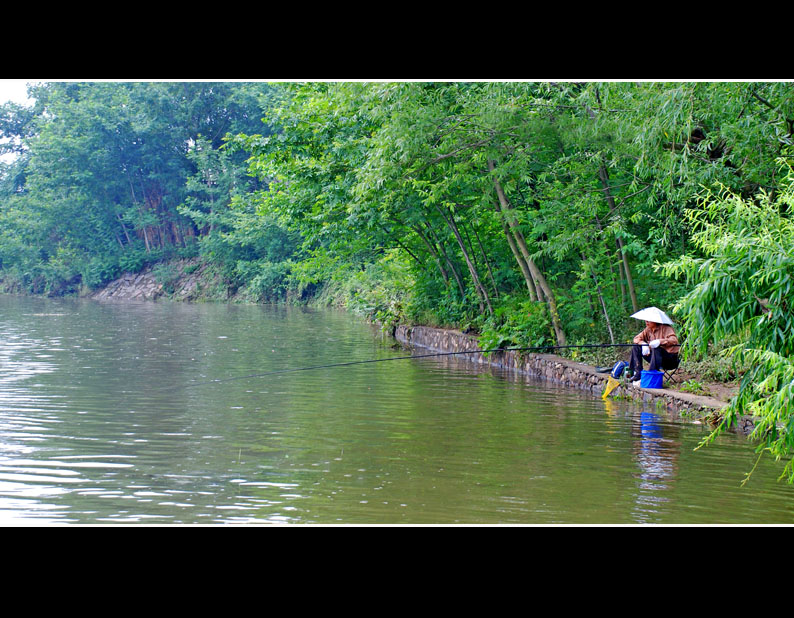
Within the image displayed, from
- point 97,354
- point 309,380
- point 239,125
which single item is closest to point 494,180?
point 309,380

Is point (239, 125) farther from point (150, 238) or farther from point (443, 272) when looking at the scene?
point (443, 272)

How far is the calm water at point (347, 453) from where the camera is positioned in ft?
20.7

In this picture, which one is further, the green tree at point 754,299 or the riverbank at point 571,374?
the riverbank at point 571,374

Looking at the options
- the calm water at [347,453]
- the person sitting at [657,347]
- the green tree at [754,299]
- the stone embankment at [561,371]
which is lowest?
the calm water at [347,453]

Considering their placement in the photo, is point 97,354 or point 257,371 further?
point 97,354

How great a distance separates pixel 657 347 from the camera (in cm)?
1126

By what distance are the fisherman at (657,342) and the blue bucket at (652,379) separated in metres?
0.07

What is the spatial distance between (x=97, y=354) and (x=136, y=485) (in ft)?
36.6

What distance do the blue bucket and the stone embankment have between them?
71 millimetres

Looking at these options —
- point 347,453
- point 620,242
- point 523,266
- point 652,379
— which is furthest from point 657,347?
point 523,266

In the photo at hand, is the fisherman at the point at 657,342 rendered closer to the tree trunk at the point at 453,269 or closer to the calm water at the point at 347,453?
the calm water at the point at 347,453

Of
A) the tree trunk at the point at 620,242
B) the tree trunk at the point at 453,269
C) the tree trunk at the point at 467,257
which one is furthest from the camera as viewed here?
the tree trunk at the point at 453,269

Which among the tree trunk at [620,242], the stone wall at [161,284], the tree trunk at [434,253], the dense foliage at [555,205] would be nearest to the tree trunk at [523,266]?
the dense foliage at [555,205]

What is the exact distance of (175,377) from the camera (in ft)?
45.4
